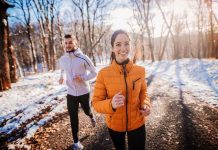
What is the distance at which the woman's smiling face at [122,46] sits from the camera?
2.47m

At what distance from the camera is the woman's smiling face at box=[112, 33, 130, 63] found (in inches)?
97.2

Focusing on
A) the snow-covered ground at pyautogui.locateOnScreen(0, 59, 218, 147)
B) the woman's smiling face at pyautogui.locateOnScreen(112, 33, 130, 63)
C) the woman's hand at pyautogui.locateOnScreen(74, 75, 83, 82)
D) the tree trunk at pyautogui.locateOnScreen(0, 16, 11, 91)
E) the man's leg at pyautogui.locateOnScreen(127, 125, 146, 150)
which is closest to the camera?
the woman's smiling face at pyautogui.locateOnScreen(112, 33, 130, 63)

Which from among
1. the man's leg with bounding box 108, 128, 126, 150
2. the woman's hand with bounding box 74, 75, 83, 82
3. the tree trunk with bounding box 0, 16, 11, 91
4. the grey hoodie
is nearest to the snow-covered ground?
the tree trunk with bounding box 0, 16, 11, 91

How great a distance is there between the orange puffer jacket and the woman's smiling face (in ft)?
0.39

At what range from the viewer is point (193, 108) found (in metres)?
7.07

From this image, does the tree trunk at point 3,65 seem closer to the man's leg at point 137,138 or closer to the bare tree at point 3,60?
the bare tree at point 3,60

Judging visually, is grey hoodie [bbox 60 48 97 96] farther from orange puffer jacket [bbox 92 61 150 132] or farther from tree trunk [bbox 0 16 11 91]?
tree trunk [bbox 0 16 11 91]

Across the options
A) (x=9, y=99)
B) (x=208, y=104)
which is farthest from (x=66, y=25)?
(x=208, y=104)

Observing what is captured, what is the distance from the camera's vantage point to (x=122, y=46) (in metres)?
2.47

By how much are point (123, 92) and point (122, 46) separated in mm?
539

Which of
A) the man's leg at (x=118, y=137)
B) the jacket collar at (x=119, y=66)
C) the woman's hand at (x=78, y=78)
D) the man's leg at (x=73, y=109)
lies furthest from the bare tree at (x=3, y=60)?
the jacket collar at (x=119, y=66)

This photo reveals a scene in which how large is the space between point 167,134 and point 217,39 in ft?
135

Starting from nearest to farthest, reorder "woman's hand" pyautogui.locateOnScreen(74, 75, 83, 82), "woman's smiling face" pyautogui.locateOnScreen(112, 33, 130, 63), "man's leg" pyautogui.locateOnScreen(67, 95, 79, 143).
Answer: "woman's smiling face" pyautogui.locateOnScreen(112, 33, 130, 63) < "woman's hand" pyautogui.locateOnScreen(74, 75, 83, 82) < "man's leg" pyautogui.locateOnScreen(67, 95, 79, 143)

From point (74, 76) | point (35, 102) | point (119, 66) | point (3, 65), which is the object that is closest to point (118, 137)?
point (119, 66)
